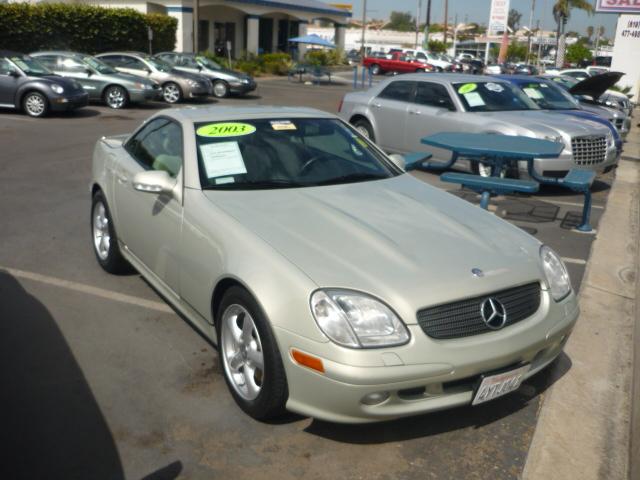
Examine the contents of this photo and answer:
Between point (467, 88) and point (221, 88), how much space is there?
13.4 metres

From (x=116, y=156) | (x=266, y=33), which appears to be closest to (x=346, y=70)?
(x=266, y=33)

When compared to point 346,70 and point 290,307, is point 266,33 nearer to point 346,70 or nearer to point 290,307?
point 346,70

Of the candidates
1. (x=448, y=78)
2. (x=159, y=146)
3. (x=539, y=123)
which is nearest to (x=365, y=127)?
(x=448, y=78)

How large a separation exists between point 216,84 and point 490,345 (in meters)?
20.1

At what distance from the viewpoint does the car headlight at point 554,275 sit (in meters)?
3.57

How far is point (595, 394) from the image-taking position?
3.92m

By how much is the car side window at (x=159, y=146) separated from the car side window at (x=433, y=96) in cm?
594

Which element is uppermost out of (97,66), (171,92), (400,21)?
(400,21)

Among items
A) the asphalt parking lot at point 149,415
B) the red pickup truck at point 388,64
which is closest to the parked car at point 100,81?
the asphalt parking lot at point 149,415

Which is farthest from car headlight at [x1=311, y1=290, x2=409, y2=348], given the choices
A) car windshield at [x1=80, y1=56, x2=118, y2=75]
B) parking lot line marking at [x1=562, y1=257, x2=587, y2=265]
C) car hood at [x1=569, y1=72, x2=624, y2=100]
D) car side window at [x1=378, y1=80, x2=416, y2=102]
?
car windshield at [x1=80, y1=56, x2=118, y2=75]

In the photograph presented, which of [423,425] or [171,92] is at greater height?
[171,92]

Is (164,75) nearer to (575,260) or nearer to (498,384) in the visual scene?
(575,260)

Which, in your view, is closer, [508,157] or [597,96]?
[508,157]

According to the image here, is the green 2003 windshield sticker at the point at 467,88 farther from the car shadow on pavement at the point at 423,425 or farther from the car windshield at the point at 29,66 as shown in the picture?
the car windshield at the point at 29,66
